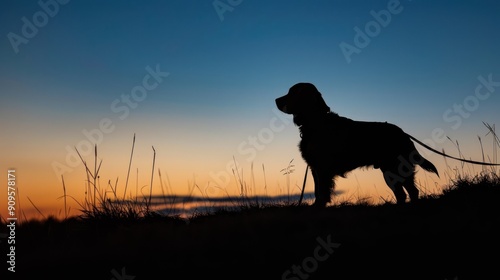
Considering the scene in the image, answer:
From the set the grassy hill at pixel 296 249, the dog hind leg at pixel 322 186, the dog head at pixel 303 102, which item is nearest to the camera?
the grassy hill at pixel 296 249

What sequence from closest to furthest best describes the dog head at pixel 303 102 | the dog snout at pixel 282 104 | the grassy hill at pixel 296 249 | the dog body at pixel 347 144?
the grassy hill at pixel 296 249
the dog body at pixel 347 144
the dog head at pixel 303 102
the dog snout at pixel 282 104

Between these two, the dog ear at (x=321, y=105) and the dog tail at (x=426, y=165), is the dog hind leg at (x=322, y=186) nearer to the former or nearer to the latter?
the dog ear at (x=321, y=105)

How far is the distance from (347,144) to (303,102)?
2.86ft

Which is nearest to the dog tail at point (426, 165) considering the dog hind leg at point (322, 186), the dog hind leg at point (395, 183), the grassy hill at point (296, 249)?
the dog hind leg at point (395, 183)

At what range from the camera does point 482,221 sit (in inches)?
158

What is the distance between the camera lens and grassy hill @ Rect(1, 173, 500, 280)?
3.08 metres

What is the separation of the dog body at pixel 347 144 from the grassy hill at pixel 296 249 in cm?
159

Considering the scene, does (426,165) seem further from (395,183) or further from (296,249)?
(296,249)

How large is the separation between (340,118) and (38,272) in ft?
14.8

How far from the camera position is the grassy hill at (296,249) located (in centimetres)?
308

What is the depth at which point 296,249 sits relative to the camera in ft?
11.1

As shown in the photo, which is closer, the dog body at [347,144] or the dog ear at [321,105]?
the dog body at [347,144]

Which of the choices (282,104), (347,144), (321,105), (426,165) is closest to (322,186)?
(347,144)

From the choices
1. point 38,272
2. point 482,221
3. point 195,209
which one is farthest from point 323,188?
point 38,272
